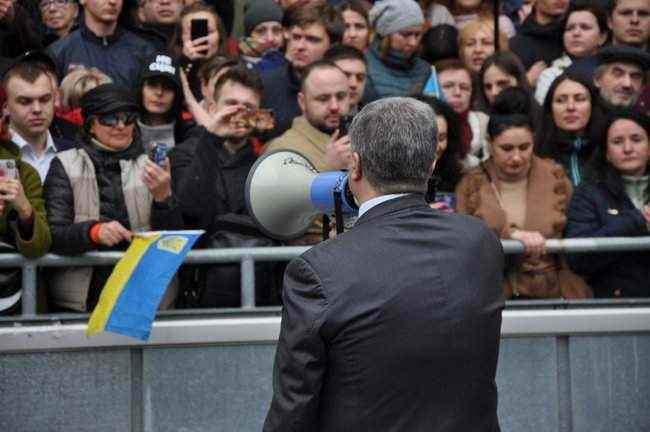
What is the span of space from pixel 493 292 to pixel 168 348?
300cm

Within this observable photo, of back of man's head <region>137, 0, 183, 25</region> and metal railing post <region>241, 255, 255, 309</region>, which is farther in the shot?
back of man's head <region>137, 0, 183, 25</region>

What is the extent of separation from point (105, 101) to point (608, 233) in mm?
2602

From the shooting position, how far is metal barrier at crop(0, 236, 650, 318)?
6590mm

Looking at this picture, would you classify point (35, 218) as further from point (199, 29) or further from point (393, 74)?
point (393, 74)

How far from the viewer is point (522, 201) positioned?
7.47 meters

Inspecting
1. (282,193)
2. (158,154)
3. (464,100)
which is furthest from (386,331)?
(464,100)

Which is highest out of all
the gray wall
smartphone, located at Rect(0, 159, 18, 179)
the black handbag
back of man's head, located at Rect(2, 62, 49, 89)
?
back of man's head, located at Rect(2, 62, 49, 89)

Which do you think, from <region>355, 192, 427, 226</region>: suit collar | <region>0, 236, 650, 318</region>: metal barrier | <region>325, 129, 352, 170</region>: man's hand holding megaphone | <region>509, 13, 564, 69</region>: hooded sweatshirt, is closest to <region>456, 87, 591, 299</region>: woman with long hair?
<region>0, 236, 650, 318</region>: metal barrier

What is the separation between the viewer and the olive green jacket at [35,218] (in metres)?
6.52

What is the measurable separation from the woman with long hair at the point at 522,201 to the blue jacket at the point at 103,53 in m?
2.08

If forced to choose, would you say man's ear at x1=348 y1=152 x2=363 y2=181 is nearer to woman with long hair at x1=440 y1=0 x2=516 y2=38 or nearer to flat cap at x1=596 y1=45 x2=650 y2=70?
flat cap at x1=596 y1=45 x2=650 y2=70

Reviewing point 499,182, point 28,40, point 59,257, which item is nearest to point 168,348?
point 59,257

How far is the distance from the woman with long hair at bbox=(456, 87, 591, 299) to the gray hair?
10.2 feet

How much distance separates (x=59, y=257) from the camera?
21.6ft
